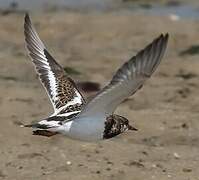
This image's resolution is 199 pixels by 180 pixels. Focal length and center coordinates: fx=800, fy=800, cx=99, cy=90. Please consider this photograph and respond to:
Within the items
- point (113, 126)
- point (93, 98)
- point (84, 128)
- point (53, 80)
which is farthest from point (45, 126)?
point (53, 80)

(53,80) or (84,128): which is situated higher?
(53,80)

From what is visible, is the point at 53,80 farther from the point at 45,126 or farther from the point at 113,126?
the point at 45,126

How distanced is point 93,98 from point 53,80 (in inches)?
56.1

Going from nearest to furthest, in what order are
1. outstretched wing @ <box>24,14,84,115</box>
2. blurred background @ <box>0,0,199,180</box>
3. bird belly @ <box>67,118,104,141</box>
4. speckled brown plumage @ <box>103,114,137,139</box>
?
bird belly @ <box>67,118,104,141</box> → speckled brown plumage @ <box>103,114,137,139</box> → outstretched wing @ <box>24,14,84,115</box> → blurred background @ <box>0,0,199,180</box>

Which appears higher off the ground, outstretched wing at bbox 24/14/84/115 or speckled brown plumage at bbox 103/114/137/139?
outstretched wing at bbox 24/14/84/115

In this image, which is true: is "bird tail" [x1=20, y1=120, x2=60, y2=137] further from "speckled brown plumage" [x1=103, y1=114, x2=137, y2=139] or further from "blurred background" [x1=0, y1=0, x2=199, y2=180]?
"blurred background" [x1=0, y1=0, x2=199, y2=180]

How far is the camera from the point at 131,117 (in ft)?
29.4

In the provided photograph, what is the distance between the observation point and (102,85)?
1051cm

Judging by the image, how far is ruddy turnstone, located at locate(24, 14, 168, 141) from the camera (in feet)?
17.3

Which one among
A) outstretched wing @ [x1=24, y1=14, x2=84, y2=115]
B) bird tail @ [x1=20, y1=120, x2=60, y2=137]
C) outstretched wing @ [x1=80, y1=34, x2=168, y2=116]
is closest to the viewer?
outstretched wing @ [x1=80, y1=34, x2=168, y2=116]

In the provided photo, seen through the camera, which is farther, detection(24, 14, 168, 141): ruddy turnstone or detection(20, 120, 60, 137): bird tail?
detection(20, 120, 60, 137): bird tail

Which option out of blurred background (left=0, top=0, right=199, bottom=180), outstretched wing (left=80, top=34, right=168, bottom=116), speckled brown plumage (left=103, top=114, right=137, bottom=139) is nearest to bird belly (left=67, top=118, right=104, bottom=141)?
speckled brown plumage (left=103, top=114, right=137, bottom=139)

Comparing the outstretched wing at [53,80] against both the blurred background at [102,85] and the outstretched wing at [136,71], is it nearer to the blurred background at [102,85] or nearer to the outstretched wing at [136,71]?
the blurred background at [102,85]

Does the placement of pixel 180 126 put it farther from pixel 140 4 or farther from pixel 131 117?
pixel 140 4
